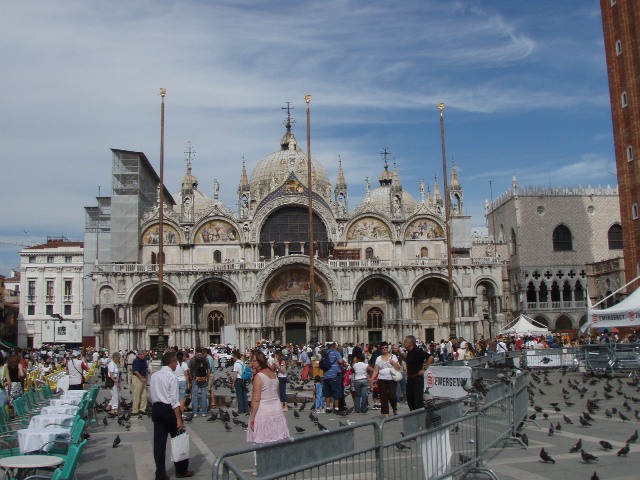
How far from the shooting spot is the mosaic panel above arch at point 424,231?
174 feet

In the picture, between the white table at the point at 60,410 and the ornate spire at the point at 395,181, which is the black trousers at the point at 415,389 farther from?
the ornate spire at the point at 395,181

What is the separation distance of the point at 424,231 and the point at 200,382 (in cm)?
3790

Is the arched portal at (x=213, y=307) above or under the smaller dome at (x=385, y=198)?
under

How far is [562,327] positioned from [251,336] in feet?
84.5

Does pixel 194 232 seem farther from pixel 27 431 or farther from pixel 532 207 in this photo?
pixel 27 431

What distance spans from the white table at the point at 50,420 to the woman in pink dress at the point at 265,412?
11.6 ft

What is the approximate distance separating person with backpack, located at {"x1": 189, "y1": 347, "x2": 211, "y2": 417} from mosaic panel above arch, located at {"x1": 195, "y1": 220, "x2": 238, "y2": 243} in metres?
34.9

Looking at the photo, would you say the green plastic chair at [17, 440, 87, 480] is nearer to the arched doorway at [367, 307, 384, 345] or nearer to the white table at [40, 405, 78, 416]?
the white table at [40, 405, 78, 416]

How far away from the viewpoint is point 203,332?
50.4 meters

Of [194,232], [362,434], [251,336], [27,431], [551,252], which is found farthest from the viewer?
[551,252]

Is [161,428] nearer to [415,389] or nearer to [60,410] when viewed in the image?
[60,410]

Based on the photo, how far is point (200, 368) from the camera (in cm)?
1667

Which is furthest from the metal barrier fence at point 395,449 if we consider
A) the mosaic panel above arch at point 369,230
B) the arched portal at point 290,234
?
the mosaic panel above arch at point 369,230

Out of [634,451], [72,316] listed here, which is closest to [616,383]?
[634,451]
